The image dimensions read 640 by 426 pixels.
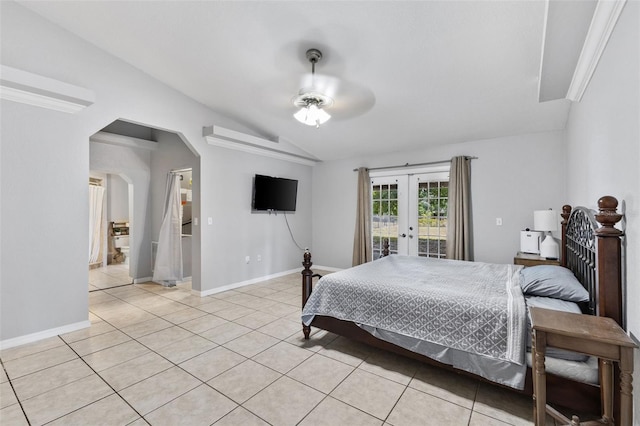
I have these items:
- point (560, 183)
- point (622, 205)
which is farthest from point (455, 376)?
point (560, 183)

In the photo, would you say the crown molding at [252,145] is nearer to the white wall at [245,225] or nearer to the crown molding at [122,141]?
the white wall at [245,225]

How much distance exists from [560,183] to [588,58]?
2392 millimetres

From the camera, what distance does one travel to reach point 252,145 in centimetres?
514

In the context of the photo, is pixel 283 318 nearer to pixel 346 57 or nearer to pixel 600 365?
pixel 600 365

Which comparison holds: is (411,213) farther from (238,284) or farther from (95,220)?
(95,220)

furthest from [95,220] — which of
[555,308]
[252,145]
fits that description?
[555,308]

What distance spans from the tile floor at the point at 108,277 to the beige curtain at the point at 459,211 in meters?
5.82

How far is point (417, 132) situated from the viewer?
4.62 metres

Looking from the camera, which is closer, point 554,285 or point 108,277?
point 554,285

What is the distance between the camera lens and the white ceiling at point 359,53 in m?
2.51

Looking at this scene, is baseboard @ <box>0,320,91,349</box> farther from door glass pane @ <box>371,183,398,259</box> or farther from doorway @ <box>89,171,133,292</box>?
door glass pane @ <box>371,183,398,259</box>

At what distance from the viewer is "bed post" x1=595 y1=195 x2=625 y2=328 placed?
5.20 feet

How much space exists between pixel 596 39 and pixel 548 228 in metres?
2.44

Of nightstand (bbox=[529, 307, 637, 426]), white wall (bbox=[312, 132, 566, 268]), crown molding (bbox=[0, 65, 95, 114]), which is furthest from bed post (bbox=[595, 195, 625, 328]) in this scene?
crown molding (bbox=[0, 65, 95, 114])
